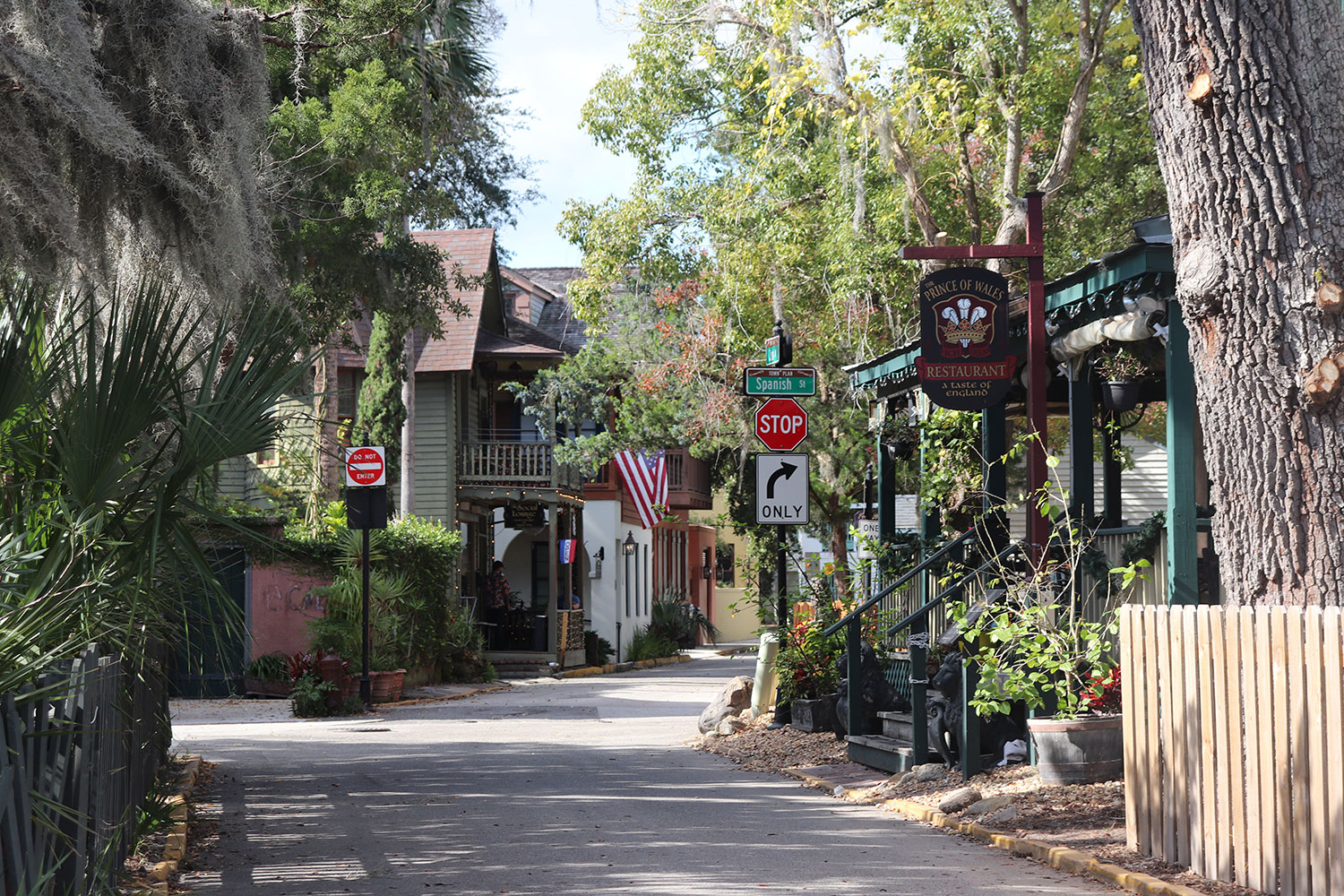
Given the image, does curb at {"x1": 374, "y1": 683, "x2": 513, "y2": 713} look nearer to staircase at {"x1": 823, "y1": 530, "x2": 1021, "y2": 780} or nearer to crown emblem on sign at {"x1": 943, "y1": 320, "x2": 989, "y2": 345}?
staircase at {"x1": 823, "y1": 530, "x2": 1021, "y2": 780}

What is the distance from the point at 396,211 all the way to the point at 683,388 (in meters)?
→ 10.5

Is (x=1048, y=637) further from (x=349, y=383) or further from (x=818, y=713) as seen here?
(x=349, y=383)

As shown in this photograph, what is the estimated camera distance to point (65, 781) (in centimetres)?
477

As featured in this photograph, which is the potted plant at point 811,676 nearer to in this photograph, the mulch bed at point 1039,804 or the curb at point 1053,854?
the mulch bed at point 1039,804

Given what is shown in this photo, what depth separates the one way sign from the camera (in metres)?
14.0

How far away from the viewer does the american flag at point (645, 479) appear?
98.2 ft

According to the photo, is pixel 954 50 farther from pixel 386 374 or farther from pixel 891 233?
pixel 386 374

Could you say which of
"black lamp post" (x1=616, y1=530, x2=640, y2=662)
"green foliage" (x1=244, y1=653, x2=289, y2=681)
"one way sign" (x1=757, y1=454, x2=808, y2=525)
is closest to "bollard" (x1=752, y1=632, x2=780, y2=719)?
"one way sign" (x1=757, y1=454, x2=808, y2=525)

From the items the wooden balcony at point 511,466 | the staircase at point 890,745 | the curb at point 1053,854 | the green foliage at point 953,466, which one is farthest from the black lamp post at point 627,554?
the curb at point 1053,854

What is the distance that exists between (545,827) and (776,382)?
21.6ft

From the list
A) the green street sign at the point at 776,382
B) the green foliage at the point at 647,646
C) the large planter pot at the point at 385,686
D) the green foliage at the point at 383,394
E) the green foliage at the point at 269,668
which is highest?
the green foliage at the point at 383,394

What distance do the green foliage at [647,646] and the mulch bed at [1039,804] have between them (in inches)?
823

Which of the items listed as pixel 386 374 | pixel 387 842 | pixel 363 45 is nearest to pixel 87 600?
pixel 387 842

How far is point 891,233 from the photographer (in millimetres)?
19547
